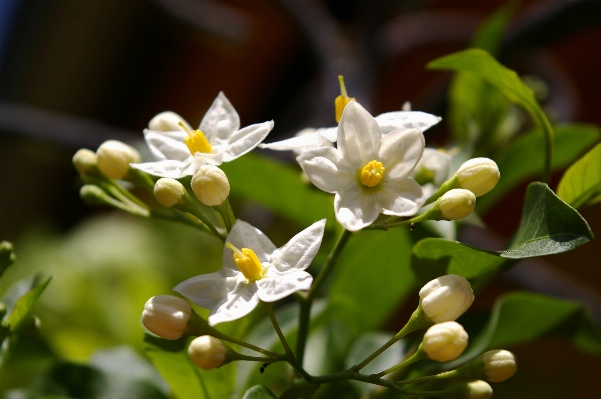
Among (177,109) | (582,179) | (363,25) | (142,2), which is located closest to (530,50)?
(363,25)

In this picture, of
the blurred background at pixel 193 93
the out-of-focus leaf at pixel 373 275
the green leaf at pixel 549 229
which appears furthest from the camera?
the blurred background at pixel 193 93

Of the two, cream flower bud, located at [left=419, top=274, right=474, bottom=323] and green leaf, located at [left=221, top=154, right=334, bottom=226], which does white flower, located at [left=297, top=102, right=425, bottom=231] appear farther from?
green leaf, located at [left=221, top=154, right=334, bottom=226]

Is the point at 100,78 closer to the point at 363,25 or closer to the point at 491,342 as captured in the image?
the point at 363,25

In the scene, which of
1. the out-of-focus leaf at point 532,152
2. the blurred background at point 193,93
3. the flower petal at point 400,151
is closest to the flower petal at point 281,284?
the flower petal at point 400,151

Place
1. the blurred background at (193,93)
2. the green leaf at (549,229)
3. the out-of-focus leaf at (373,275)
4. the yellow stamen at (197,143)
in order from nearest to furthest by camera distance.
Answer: the green leaf at (549,229) → the yellow stamen at (197,143) → the out-of-focus leaf at (373,275) → the blurred background at (193,93)

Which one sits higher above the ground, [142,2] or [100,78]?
[142,2]

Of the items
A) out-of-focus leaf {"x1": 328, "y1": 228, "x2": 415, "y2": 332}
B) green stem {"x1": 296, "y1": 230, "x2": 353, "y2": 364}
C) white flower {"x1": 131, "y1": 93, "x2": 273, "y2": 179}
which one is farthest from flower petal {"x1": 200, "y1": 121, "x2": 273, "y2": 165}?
out-of-focus leaf {"x1": 328, "y1": 228, "x2": 415, "y2": 332}

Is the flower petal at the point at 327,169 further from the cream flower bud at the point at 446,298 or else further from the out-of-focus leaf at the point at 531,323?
the out-of-focus leaf at the point at 531,323
